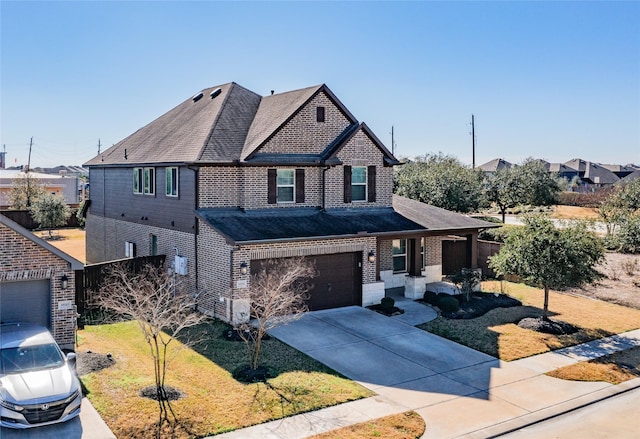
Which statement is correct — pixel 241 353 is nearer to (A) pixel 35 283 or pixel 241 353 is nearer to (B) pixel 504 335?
(A) pixel 35 283

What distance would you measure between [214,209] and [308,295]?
477cm

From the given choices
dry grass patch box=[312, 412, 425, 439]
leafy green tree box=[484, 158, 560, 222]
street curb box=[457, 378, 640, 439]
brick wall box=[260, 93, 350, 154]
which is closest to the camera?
dry grass patch box=[312, 412, 425, 439]

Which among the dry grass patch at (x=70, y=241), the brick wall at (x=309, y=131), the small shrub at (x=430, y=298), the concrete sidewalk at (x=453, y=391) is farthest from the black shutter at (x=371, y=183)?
the dry grass patch at (x=70, y=241)

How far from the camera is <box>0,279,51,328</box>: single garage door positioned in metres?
14.6

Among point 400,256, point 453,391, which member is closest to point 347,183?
point 400,256

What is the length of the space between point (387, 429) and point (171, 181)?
14.3 meters

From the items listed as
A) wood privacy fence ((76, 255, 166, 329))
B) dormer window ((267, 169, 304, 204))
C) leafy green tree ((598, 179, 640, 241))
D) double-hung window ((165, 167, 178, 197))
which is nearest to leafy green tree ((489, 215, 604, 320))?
dormer window ((267, 169, 304, 204))

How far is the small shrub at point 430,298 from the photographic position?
22516 millimetres

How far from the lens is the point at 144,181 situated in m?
24.9

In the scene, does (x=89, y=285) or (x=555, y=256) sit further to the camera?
(x=89, y=285)

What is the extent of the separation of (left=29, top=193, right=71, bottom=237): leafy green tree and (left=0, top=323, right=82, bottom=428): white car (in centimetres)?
3300

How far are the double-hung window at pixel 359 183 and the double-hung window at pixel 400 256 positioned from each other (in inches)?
97.0

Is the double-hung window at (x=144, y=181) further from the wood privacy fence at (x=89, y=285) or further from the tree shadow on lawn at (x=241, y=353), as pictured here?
the tree shadow on lawn at (x=241, y=353)

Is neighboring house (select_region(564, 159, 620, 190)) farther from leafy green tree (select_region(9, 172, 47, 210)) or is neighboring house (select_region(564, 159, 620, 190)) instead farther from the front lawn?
the front lawn
